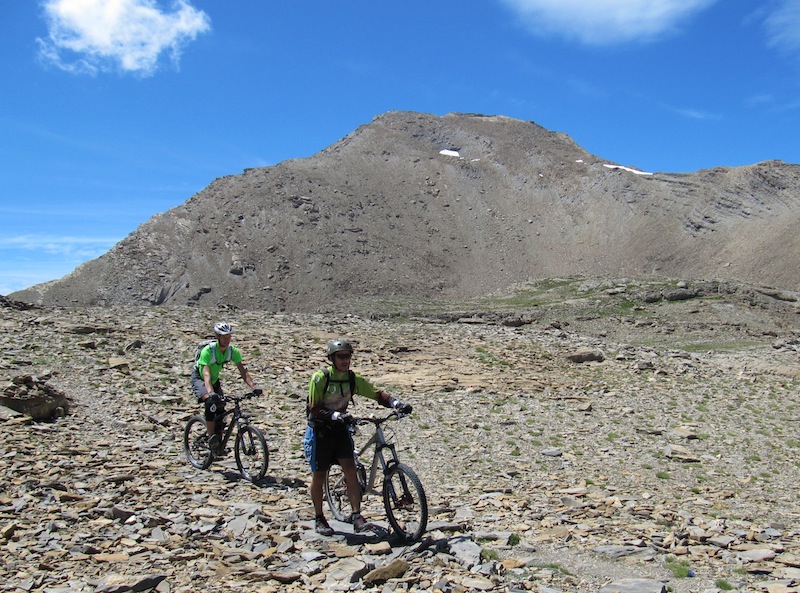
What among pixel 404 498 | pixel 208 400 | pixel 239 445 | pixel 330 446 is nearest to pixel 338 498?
pixel 330 446

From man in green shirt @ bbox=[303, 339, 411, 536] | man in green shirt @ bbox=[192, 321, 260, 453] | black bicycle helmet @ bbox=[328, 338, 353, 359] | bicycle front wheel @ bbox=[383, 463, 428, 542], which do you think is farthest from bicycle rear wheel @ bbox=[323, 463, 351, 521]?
man in green shirt @ bbox=[192, 321, 260, 453]

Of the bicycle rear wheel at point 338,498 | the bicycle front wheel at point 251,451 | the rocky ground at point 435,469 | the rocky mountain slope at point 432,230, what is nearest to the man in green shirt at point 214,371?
the bicycle front wheel at point 251,451

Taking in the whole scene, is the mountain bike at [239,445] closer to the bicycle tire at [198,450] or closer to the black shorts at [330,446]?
the bicycle tire at [198,450]

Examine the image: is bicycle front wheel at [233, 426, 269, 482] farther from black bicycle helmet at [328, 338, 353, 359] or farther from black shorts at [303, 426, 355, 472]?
black bicycle helmet at [328, 338, 353, 359]

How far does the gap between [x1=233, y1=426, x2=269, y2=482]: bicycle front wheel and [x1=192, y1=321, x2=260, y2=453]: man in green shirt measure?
0.49m

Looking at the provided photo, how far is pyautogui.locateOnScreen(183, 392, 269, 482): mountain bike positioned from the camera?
11117mm

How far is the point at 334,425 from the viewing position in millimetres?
8383

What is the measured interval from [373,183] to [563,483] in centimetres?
9762

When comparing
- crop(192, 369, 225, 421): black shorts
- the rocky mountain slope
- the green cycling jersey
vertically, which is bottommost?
crop(192, 369, 225, 421): black shorts

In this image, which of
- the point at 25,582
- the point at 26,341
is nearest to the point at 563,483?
the point at 25,582

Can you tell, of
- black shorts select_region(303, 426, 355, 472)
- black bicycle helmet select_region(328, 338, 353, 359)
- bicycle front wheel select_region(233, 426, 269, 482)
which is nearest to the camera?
black bicycle helmet select_region(328, 338, 353, 359)

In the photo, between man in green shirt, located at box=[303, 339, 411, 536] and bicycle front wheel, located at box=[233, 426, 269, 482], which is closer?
man in green shirt, located at box=[303, 339, 411, 536]

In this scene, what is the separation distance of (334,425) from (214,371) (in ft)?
13.1

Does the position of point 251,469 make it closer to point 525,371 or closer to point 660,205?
point 525,371
